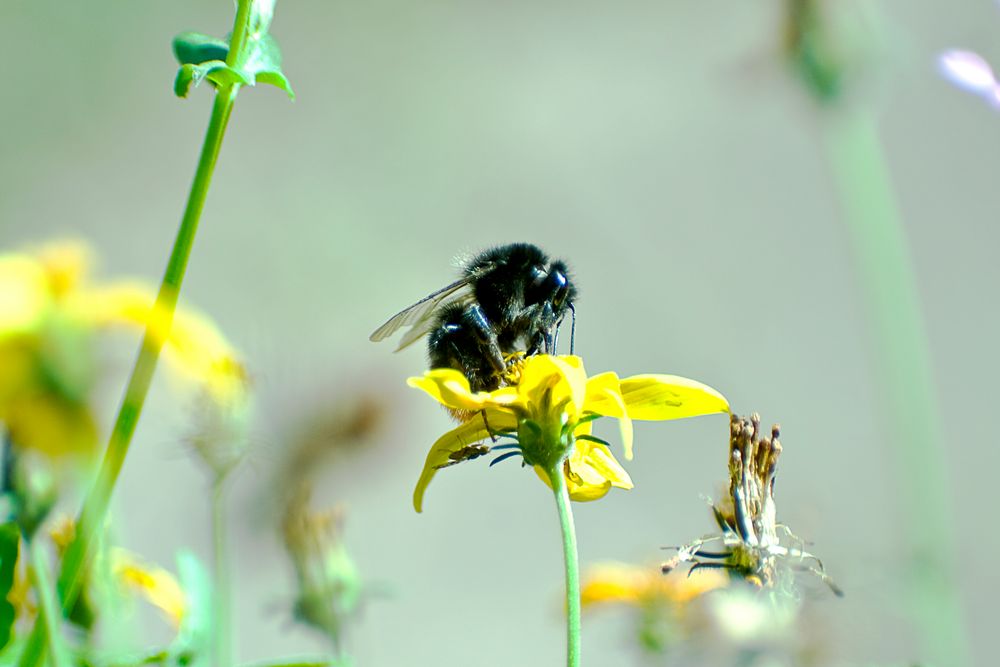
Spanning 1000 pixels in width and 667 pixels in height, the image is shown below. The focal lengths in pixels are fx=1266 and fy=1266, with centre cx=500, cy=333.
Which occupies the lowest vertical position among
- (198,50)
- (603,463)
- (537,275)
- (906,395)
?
(603,463)

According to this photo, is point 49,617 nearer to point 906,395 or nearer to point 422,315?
point 422,315

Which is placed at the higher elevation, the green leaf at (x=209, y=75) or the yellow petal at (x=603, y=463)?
the green leaf at (x=209, y=75)

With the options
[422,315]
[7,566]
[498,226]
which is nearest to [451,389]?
Result: [7,566]

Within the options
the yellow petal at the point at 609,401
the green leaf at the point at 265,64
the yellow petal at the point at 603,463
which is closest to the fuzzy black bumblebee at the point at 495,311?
the yellow petal at the point at 603,463

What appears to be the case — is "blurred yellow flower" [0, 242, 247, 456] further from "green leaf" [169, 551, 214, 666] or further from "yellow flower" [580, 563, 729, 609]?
"yellow flower" [580, 563, 729, 609]

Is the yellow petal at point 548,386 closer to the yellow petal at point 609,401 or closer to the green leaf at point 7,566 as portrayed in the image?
the yellow petal at point 609,401

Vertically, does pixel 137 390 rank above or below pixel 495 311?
below

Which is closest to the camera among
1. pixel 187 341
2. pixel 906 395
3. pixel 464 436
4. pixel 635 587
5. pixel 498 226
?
pixel 464 436
